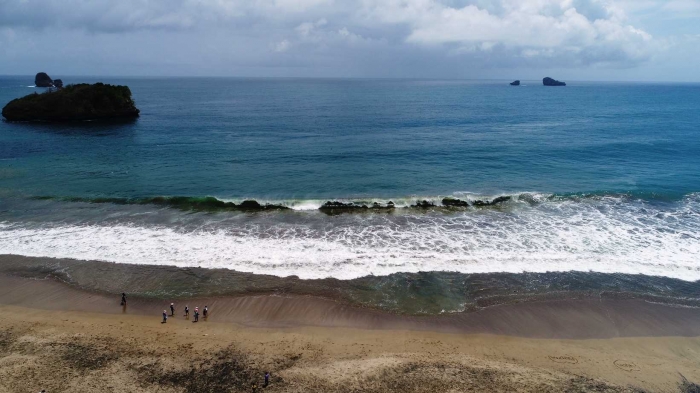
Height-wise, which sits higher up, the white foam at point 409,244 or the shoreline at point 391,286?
the white foam at point 409,244

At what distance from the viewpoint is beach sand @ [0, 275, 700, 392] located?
824 inches

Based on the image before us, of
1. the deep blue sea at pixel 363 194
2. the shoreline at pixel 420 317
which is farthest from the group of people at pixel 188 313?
the deep blue sea at pixel 363 194

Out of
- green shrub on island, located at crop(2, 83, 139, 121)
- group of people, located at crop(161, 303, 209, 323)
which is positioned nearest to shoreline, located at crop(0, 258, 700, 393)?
group of people, located at crop(161, 303, 209, 323)

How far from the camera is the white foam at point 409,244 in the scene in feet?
110

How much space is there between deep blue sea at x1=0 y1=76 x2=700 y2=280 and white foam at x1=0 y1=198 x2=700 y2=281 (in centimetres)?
19

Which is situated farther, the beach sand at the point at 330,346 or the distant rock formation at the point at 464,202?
the distant rock formation at the point at 464,202

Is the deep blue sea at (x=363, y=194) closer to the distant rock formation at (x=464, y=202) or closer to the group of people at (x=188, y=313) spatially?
the distant rock formation at (x=464, y=202)

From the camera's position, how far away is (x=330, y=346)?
78.8 ft

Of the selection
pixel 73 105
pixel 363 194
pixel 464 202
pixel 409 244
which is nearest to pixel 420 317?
pixel 409 244

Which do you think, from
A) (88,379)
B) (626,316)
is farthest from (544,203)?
(88,379)

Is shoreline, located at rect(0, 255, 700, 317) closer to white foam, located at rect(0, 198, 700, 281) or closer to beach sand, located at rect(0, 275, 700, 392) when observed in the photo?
beach sand, located at rect(0, 275, 700, 392)

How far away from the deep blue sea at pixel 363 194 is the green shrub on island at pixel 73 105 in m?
7.84

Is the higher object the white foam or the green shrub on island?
the green shrub on island

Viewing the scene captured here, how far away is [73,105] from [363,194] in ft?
298
